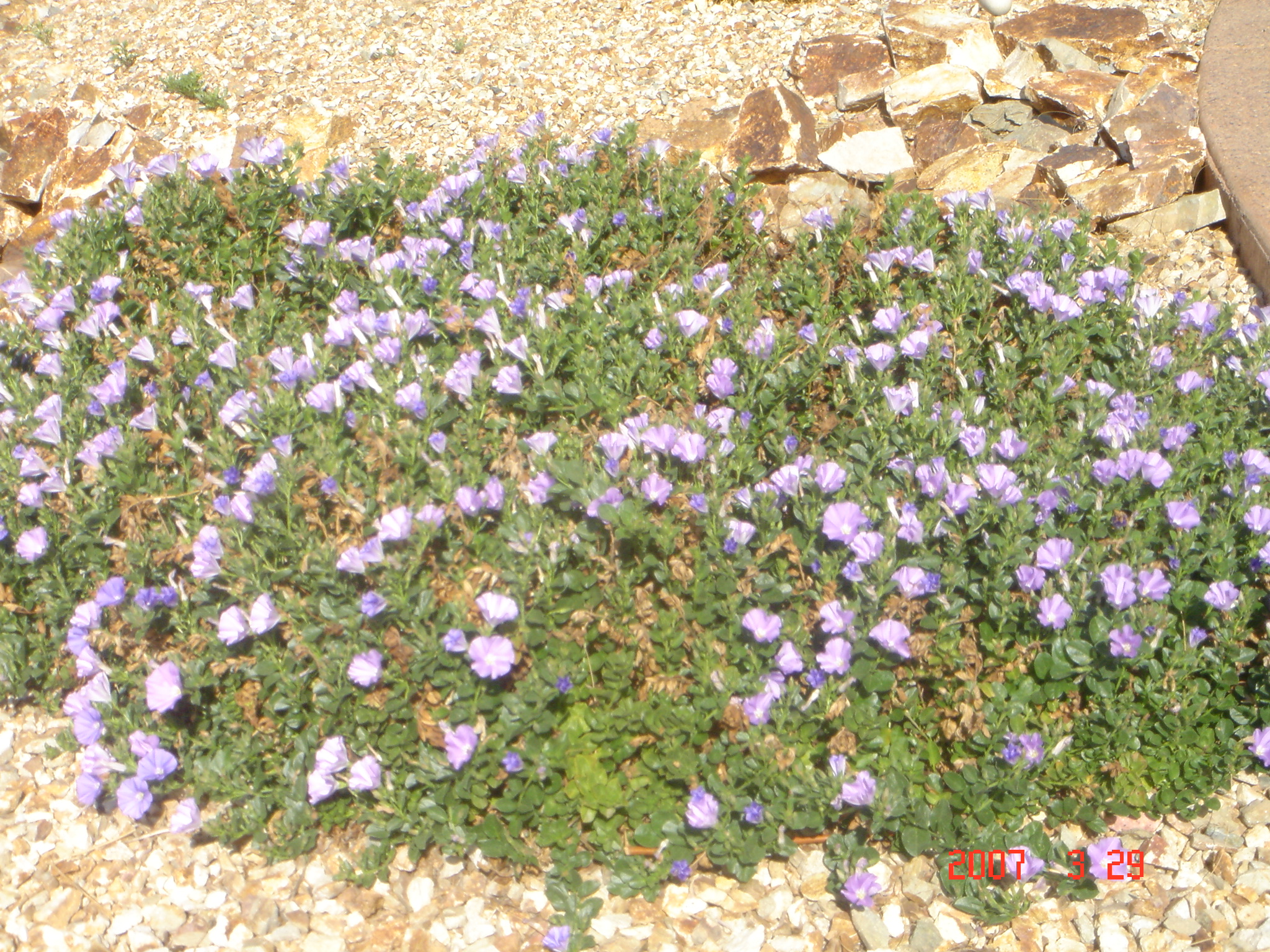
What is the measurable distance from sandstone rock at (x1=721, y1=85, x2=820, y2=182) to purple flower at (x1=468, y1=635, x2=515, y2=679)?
11.1 feet

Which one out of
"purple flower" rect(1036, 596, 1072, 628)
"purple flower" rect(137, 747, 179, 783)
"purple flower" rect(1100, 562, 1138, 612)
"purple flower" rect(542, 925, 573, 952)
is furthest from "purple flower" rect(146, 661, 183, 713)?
"purple flower" rect(1100, 562, 1138, 612)

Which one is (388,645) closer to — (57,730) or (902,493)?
(57,730)

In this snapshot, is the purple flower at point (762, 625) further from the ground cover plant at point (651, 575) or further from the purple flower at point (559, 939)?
the purple flower at point (559, 939)

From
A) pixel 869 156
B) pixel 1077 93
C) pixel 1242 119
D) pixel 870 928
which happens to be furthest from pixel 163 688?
pixel 1242 119

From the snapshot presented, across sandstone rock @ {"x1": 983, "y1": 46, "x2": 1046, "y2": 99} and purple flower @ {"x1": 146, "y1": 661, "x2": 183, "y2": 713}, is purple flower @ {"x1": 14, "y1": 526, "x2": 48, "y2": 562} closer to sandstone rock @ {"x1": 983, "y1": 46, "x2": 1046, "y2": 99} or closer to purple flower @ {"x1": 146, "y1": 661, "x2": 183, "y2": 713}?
purple flower @ {"x1": 146, "y1": 661, "x2": 183, "y2": 713}

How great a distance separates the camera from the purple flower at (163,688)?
120 inches

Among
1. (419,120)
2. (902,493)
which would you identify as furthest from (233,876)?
(419,120)

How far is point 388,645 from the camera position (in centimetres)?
306

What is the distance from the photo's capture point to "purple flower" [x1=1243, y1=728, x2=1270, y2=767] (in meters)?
2.94

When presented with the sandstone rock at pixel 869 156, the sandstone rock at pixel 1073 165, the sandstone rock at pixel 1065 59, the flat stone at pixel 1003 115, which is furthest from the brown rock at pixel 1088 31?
the sandstone rock at pixel 869 156

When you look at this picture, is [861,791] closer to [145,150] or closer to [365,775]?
[365,775]

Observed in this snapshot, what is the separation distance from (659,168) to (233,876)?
11.1 ft

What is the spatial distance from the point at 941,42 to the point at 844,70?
0.52 meters

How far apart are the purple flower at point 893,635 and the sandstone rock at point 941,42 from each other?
4.24m
